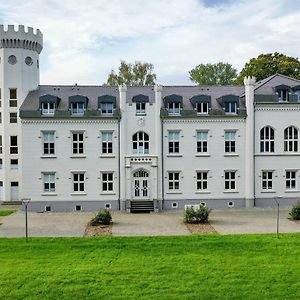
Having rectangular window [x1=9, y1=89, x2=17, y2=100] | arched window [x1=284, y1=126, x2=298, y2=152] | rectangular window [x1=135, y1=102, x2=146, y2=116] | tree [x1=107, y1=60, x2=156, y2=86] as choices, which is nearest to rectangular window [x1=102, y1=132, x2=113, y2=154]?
rectangular window [x1=135, y1=102, x2=146, y2=116]

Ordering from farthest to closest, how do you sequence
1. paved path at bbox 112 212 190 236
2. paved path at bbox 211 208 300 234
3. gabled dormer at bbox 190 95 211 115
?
gabled dormer at bbox 190 95 211 115
paved path at bbox 211 208 300 234
paved path at bbox 112 212 190 236

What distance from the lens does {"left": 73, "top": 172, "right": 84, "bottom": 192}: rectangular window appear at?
4269 cm

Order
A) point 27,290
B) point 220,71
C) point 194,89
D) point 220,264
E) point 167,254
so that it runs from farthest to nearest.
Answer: point 220,71 < point 194,89 < point 167,254 < point 220,264 < point 27,290

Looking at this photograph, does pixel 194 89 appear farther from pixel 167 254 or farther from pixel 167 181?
pixel 167 254

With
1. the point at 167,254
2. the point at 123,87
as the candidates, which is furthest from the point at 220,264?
the point at 123,87

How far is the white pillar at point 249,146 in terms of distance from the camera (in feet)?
140

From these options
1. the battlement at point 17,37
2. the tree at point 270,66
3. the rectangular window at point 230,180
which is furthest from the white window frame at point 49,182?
the tree at point 270,66

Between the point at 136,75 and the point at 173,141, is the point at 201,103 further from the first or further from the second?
the point at 136,75

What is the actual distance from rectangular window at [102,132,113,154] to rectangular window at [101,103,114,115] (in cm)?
198

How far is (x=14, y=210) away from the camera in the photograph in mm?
42625

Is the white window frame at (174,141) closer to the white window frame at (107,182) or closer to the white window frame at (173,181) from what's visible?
the white window frame at (173,181)

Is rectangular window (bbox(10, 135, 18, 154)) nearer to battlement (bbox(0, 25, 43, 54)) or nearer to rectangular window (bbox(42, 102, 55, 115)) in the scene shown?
rectangular window (bbox(42, 102, 55, 115))

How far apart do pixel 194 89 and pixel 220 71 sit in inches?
1327

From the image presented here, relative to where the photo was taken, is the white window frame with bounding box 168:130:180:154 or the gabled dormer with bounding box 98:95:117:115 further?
the white window frame with bounding box 168:130:180:154
